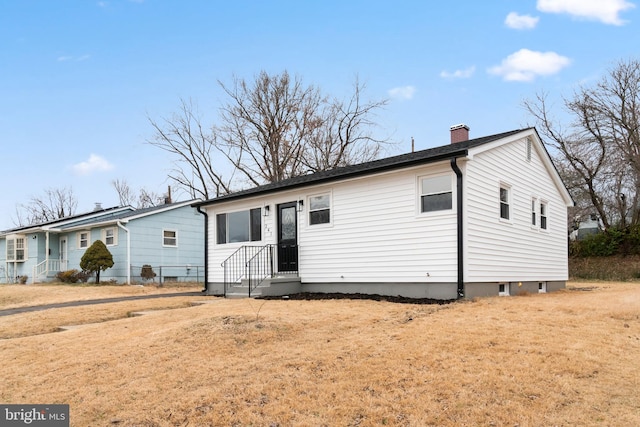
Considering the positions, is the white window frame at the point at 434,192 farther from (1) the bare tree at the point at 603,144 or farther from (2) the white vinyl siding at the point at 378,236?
(1) the bare tree at the point at 603,144

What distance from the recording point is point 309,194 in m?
13.7

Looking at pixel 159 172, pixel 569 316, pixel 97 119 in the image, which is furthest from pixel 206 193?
pixel 569 316

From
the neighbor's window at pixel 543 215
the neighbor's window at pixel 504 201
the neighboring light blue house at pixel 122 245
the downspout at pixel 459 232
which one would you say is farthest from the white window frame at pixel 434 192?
the neighboring light blue house at pixel 122 245

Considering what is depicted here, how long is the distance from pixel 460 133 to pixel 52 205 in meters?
48.8

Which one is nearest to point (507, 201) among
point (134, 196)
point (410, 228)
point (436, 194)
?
point (436, 194)

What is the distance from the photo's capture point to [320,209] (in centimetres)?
1351

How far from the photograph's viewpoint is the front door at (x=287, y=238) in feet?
45.7

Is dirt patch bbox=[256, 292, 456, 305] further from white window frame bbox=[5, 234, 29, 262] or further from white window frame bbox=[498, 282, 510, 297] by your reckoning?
white window frame bbox=[5, 234, 29, 262]

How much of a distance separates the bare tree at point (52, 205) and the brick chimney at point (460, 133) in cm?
4645

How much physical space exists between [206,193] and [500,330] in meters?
30.7

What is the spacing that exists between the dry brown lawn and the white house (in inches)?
96.9

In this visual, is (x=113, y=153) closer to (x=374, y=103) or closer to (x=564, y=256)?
(x=374, y=103)

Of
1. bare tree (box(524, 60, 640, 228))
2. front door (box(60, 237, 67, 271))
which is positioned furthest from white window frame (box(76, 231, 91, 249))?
bare tree (box(524, 60, 640, 228))

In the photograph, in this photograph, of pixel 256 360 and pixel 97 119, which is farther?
pixel 97 119
